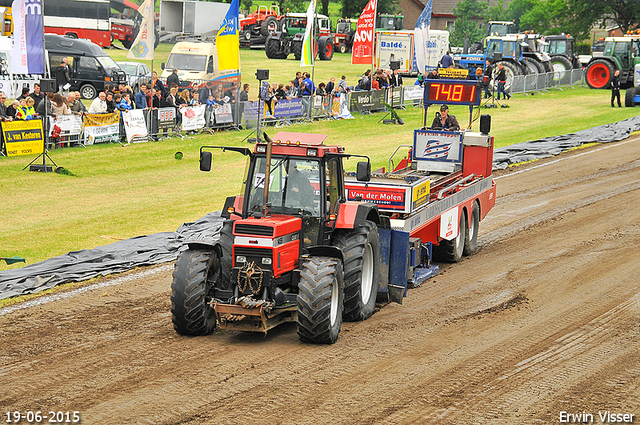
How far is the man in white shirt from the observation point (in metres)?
23.2

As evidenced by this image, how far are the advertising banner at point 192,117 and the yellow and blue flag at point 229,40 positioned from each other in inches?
94.8

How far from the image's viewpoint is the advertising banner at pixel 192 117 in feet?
84.7

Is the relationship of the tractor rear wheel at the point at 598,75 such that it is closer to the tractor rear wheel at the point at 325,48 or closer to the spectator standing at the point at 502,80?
the spectator standing at the point at 502,80

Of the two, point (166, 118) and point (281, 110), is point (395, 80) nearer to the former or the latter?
point (281, 110)

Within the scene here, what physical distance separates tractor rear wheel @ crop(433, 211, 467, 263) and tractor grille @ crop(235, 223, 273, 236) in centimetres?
561

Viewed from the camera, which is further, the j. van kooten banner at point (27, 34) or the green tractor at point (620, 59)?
the green tractor at point (620, 59)

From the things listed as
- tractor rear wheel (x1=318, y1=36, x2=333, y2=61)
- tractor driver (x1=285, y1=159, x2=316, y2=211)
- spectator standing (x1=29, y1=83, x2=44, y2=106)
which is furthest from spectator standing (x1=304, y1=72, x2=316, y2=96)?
tractor rear wheel (x1=318, y1=36, x2=333, y2=61)

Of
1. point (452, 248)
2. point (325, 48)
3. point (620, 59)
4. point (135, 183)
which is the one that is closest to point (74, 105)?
Result: point (135, 183)

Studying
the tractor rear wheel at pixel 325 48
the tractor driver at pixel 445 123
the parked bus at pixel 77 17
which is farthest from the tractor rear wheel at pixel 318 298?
the tractor rear wheel at pixel 325 48

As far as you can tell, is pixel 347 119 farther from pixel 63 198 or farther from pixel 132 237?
pixel 132 237

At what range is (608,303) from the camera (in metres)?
11.1

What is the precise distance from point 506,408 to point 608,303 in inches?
176

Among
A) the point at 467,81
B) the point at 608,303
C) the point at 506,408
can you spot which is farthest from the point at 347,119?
the point at 506,408

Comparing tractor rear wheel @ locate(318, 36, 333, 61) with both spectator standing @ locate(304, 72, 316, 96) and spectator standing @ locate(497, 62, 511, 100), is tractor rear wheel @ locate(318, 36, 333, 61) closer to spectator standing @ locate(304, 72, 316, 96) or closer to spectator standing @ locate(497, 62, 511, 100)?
spectator standing @ locate(497, 62, 511, 100)
